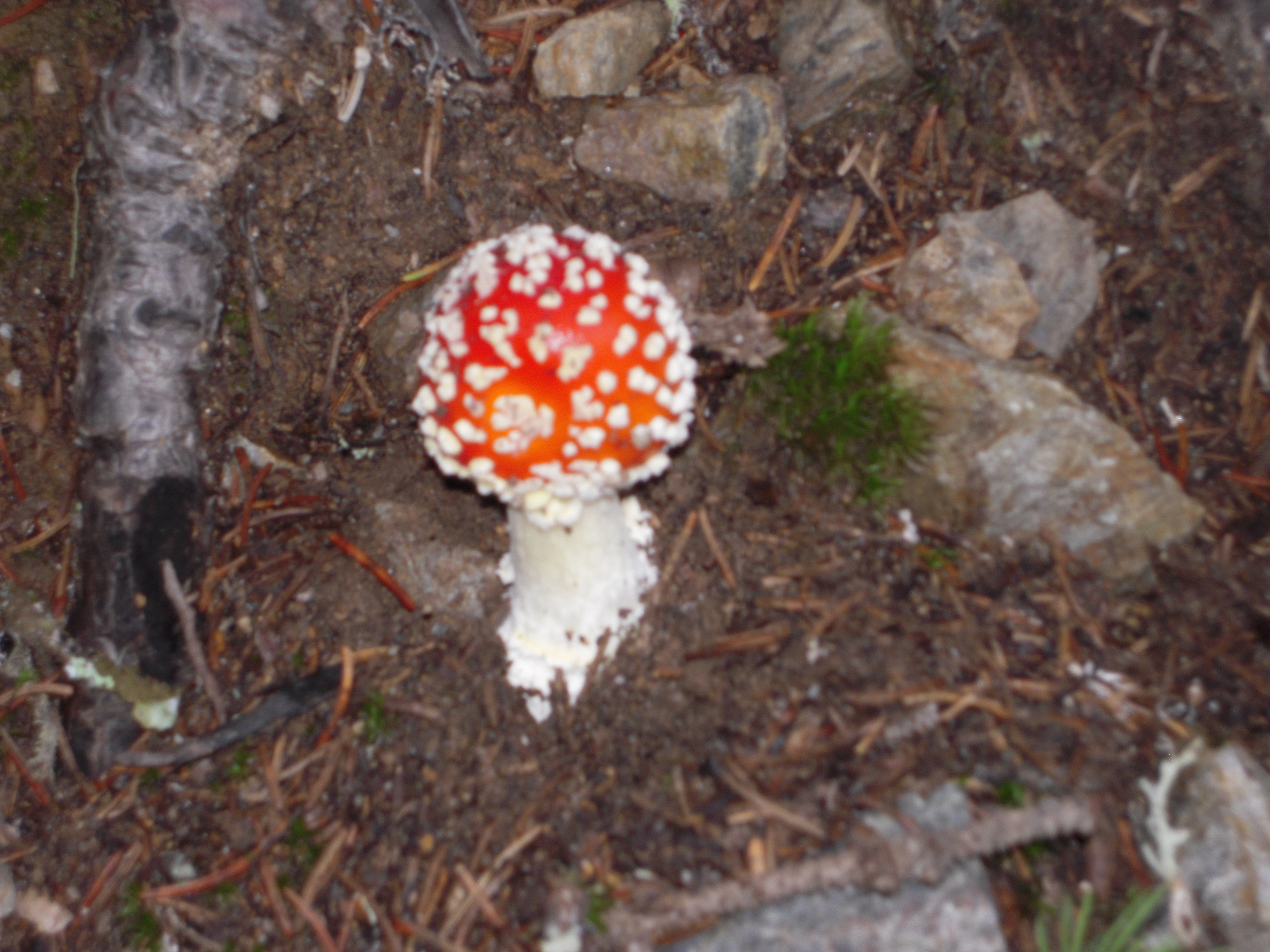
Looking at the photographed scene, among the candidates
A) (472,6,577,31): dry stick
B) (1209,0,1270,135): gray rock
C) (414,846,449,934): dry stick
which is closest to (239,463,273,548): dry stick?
(414,846,449,934): dry stick

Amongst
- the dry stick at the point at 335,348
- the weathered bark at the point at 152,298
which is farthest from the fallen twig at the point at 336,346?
the weathered bark at the point at 152,298

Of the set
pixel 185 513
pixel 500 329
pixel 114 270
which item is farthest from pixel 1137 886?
pixel 114 270

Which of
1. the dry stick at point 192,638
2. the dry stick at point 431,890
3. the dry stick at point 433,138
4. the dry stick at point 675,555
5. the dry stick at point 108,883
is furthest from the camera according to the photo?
the dry stick at point 433,138

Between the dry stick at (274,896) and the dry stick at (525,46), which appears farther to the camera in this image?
the dry stick at (525,46)

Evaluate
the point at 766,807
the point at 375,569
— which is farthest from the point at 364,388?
the point at 766,807

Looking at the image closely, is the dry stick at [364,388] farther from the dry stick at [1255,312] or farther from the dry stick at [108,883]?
the dry stick at [1255,312]

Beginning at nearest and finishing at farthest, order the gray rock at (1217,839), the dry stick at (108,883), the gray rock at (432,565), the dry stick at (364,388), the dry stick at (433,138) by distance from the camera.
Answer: the gray rock at (1217,839) < the dry stick at (108,883) < the gray rock at (432,565) < the dry stick at (433,138) < the dry stick at (364,388)

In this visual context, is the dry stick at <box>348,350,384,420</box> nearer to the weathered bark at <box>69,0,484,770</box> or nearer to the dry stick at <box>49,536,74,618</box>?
the weathered bark at <box>69,0,484,770</box>
